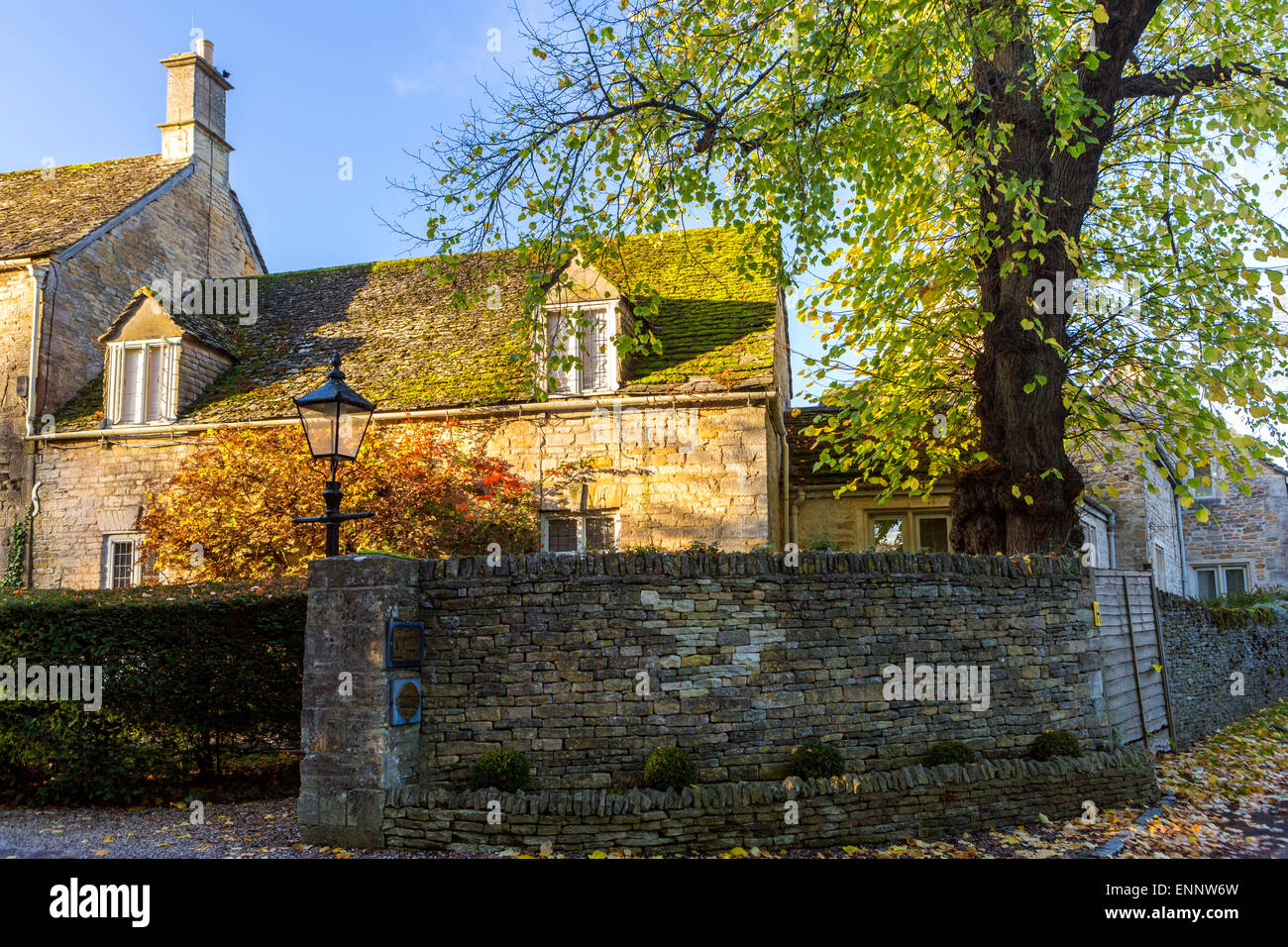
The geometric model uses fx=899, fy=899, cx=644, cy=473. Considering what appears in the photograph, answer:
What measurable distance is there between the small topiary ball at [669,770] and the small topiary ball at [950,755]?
2.37 m

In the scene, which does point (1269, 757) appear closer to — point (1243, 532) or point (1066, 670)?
point (1066, 670)

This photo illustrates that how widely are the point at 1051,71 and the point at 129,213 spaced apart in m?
16.3

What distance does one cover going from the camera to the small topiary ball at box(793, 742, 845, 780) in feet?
25.2

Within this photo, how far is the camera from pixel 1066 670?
369 inches

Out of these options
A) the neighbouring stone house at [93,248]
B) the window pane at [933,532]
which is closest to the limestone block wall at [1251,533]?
the window pane at [933,532]

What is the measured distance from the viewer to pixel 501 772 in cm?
734

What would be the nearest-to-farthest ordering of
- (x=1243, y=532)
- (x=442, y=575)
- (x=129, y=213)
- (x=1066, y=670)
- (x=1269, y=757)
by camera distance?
1. (x=442, y=575)
2. (x=1066, y=670)
3. (x=1269, y=757)
4. (x=129, y=213)
5. (x=1243, y=532)

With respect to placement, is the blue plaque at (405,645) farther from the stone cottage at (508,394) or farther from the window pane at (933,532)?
the window pane at (933,532)

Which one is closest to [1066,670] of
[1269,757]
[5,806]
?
[1269,757]

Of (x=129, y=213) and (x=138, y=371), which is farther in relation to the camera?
(x=129, y=213)

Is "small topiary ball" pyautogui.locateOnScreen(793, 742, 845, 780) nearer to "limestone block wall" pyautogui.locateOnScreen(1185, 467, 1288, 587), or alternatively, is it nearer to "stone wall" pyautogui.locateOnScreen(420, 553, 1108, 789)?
"stone wall" pyautogui.locateOnScreen(420, 553, 1108, 789)

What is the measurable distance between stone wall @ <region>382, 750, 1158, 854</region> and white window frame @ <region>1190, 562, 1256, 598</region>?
22.7 metres

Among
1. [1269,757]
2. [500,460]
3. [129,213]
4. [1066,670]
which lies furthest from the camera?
[129,213]

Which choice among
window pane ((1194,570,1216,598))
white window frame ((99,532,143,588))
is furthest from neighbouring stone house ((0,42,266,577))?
window pane ((1194,570,1216,598))
